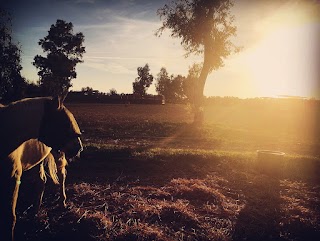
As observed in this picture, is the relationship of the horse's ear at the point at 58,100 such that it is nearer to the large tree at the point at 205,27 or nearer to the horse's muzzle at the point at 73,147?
the horse's muzzle at the point at 73,147

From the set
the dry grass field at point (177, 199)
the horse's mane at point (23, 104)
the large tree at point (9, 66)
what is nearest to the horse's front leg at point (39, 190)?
the dry grass field at point (177, 199)

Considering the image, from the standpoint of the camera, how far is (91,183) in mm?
8625

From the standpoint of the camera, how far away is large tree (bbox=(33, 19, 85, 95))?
50844 millimetres

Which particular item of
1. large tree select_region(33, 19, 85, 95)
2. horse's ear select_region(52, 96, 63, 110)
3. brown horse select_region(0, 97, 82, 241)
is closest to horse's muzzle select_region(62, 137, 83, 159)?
brown horse select_region(0, 97, 82, 241)

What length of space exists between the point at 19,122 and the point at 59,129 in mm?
652

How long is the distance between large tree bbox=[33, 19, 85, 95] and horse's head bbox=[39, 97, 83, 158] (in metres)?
48.5

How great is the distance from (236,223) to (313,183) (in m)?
5.68

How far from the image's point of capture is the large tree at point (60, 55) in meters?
50.8

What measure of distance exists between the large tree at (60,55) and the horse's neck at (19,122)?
159 ft

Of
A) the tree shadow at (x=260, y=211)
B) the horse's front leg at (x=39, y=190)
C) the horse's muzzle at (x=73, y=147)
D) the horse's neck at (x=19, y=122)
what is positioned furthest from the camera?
the horse's front leg at (x=39, y=190)

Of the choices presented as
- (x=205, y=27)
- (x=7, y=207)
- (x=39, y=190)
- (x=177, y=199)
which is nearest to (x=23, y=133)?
(x=7, y=207)

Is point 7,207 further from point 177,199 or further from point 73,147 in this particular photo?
point 177,199

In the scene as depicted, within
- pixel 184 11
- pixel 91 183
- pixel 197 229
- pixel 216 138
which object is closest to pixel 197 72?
pixel 184 11

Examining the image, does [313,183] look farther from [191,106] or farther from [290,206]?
[191,106]
